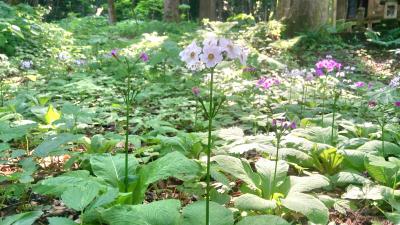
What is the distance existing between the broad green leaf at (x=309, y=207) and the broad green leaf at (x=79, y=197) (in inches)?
35.8

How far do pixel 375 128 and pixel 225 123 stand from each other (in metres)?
1.30

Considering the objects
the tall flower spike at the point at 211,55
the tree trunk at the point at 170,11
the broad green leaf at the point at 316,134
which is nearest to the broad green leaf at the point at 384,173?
the broad green leaf at the point at 316,134

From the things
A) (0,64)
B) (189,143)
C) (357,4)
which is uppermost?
(357,4)

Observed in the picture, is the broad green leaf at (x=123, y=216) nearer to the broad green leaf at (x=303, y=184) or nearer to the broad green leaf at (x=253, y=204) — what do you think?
the broad green leaf at (x=253, y=204)

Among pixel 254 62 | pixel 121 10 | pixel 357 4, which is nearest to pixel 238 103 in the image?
pixel 254 62

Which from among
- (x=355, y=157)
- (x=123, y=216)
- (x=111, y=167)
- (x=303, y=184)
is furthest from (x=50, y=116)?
(x=355, y=157)

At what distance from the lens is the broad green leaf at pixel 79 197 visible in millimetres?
1645

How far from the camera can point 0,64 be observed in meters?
4.87

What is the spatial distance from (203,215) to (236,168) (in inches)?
23.4

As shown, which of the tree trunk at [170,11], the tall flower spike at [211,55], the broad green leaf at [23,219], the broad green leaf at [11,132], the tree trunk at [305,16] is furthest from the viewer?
the tree trunk at [170,11]

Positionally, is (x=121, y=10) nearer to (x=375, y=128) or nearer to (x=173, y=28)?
(x=173, y=28)

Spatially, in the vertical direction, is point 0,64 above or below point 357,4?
below

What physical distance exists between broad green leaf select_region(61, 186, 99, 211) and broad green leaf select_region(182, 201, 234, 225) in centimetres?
41

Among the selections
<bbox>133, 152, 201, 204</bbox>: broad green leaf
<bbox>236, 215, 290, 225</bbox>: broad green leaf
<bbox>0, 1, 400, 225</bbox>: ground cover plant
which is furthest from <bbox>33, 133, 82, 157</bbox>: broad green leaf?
<bbox>236, 215, 290, 225</bbox>: broad green leaf
